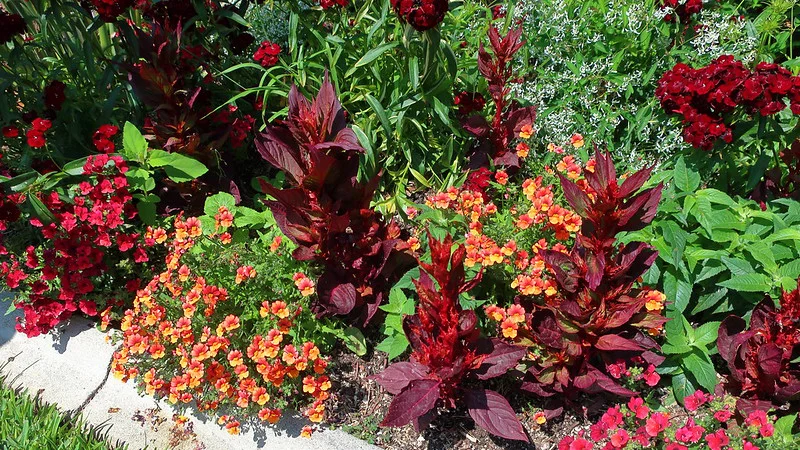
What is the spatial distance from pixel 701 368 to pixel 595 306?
459 mm

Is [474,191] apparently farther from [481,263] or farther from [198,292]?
[198,292]

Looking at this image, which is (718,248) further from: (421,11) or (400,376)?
(421,11)

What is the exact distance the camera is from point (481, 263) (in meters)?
2.40

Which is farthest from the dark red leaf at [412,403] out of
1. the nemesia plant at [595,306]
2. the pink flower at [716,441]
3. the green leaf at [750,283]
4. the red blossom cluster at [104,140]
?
the red blossom cluster at [104,140]

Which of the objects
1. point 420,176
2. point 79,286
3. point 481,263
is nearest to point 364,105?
point 420,176

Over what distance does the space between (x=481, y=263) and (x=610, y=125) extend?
1104 mm

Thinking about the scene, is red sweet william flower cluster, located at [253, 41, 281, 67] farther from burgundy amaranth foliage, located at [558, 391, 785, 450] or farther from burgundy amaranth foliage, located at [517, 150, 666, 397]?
burgundy amaranth foliage, located at [558, 391, 785, 450]

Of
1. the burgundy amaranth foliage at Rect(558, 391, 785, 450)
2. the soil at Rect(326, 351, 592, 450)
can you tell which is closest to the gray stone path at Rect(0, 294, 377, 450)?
the soil at Rect(326, 351, 592, 450)

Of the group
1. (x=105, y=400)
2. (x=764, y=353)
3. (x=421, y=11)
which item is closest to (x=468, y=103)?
(x=421, y=11)

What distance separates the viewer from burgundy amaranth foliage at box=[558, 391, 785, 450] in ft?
6.46

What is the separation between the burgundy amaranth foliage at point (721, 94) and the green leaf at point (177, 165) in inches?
77.4

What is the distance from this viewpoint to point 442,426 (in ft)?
8.05

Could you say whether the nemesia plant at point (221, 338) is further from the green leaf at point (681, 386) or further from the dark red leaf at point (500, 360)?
the green leaf at point (681, 386)

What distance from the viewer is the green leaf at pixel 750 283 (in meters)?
2.22
